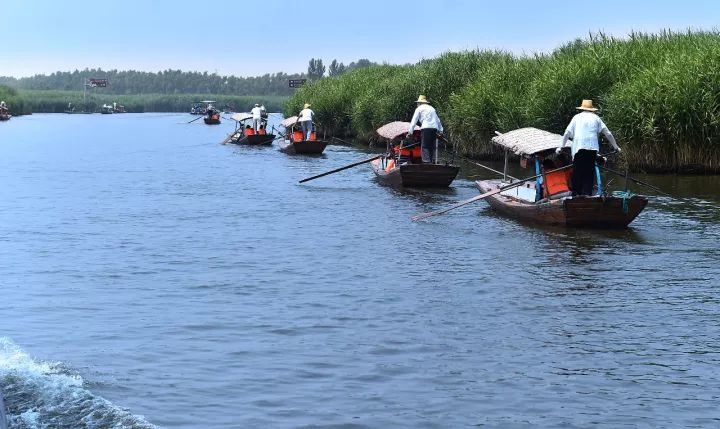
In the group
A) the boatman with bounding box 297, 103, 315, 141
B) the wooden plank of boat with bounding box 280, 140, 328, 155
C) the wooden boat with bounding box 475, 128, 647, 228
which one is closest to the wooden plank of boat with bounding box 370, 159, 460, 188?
the wooden boat with bounding box 475, 128, 647, 228

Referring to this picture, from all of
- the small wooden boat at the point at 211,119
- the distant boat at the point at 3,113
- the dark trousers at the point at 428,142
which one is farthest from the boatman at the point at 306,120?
the distant boat at the point at 3,113

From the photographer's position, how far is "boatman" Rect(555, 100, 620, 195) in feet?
64.6

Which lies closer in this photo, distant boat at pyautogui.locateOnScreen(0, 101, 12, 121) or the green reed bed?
distant boat at pyautogui.locateOnScreen(0, 101, 12, 121)

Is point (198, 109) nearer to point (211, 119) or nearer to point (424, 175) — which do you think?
point (211, 119)

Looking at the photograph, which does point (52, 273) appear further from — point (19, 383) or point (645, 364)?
point (645, 364)

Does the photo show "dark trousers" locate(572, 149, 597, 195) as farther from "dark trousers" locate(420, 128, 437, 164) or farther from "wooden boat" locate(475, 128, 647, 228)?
"dark trousers" locate(420, 128, 437, 164)

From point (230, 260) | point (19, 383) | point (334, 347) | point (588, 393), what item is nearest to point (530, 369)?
point (588, 393)

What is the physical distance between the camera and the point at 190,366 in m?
10.8

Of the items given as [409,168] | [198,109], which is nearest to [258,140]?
[409,168]

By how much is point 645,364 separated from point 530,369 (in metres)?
1.21

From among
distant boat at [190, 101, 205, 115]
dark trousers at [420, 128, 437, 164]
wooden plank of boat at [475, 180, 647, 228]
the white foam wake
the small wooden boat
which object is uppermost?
distant boat at [190, 101, 205, 115]

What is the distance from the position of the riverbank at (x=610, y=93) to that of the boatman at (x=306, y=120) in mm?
4913

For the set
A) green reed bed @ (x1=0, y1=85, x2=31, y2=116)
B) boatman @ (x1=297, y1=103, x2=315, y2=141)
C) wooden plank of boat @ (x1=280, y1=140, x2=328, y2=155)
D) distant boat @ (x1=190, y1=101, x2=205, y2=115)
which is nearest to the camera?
wooden plank of boat @ (x1=280, y1=140, x2=328, y2=155)

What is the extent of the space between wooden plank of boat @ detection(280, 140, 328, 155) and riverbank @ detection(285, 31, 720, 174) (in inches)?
203
